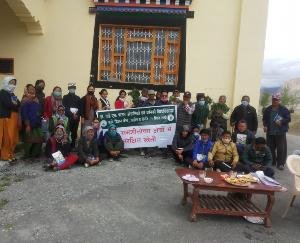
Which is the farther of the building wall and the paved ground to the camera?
the building wall

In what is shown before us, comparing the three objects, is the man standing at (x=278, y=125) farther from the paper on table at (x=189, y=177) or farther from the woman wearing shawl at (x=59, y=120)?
the woman wearing shawl at (x=59, y=120)

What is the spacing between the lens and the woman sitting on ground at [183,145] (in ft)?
29.8

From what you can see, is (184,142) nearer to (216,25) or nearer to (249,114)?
(249,114)

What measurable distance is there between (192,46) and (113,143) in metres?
3.58

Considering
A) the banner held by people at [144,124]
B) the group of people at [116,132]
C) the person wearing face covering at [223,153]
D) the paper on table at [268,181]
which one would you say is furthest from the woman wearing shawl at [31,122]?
the paper on table at [268,181]

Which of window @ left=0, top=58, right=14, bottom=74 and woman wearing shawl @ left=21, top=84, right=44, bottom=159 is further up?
window @ left=0, top=58, right=14, bottom=74

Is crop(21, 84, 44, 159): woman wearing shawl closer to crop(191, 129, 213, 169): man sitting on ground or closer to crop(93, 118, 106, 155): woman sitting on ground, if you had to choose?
crop(93, 118, 106, 155): woman sitting on ground

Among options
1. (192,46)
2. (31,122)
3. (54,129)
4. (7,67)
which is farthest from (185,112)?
(7,67)

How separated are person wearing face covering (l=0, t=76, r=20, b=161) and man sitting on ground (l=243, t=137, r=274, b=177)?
476 centimetres

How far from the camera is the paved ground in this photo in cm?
545

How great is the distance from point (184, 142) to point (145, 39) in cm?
347

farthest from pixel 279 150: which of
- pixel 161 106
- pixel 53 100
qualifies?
pixel 53 100

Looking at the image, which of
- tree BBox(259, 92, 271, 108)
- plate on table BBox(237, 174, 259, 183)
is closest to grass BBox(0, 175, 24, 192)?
plate on table BBox(237, 174, 259, 183)

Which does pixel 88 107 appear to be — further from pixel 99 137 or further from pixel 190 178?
pixel 190 178
